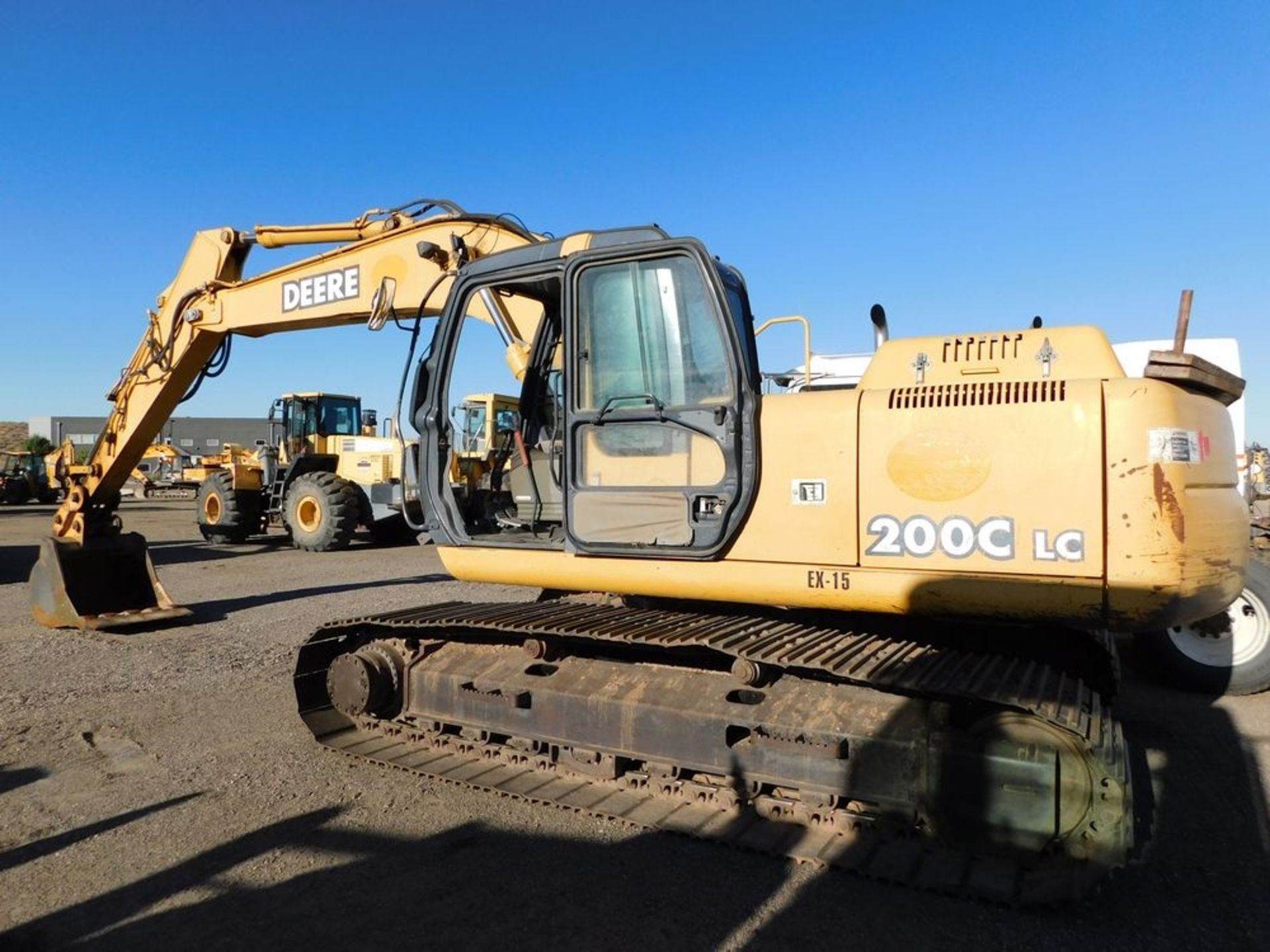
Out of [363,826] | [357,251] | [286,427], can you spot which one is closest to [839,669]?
[363,826]

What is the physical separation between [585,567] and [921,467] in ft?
5.59

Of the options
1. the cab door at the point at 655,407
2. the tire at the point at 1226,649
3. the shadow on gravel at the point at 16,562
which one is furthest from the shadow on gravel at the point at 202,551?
the tire at the point at 1226,649

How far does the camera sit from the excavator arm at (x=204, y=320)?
20.5ft

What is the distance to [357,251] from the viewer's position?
258 inches

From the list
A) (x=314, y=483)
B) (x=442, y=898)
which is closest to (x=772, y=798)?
(x=442, y=898)

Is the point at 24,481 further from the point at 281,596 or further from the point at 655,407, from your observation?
the point at 655,407

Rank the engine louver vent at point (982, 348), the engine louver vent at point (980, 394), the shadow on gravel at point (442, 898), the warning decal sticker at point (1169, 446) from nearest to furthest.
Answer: the shadow on gravel at point (442, 898)
the warning decal sticker at point (1169, 446)
the engine louver vent at point (980, 394)
the engine louver vent at point (982, 348)

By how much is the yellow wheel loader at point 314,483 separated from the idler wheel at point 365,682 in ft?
31.3

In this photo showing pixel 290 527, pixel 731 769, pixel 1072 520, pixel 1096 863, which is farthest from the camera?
pixel 290 527

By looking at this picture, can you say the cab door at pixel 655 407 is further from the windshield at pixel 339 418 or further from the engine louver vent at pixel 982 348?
the windshield at pixel 339 418

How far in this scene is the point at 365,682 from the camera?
4.82m

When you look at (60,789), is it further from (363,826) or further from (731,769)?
(731,769)

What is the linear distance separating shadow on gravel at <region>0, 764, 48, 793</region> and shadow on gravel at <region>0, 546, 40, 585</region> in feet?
23.3

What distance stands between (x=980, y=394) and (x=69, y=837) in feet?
14.5
